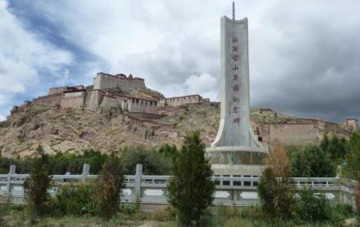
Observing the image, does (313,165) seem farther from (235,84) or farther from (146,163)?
(146,163)

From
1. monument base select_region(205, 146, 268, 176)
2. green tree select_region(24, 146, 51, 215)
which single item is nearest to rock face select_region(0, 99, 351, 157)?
monument base select_region(205, 146, 268, 176)

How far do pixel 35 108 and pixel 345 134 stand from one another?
56009 mm

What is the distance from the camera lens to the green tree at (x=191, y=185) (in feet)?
32.2

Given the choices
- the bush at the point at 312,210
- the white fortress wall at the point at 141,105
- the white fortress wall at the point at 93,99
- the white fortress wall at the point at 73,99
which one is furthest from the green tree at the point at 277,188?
the white fortress wall at the point at 73,99

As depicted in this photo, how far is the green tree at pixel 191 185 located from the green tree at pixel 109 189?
5.61ft

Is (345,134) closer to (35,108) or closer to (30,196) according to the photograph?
(35,108)

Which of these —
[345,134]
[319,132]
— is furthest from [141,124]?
[345,134]

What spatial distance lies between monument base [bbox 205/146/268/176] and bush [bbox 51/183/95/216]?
8.06m

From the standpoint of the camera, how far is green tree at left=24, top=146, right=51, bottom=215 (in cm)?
1191

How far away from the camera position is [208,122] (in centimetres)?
7150

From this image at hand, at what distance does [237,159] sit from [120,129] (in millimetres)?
48360

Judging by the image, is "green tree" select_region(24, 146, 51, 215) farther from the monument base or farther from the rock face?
the rock face

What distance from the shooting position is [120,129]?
218 feet

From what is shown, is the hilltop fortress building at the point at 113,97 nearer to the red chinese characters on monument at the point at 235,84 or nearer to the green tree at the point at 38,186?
the red chinese characters on monument at the point at 235,84
